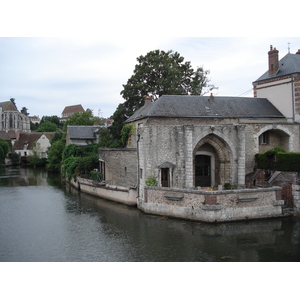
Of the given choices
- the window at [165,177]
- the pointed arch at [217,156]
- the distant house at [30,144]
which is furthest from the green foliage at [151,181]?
the distant house at [30,144]

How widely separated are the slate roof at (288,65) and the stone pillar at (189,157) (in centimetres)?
936

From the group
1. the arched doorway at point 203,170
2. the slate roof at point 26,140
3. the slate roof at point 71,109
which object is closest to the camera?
the arched doorway at point 203,170

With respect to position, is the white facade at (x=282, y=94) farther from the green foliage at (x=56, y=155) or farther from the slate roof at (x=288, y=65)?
the green foliage at (x=56, y=155)

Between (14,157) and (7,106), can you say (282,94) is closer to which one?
(14,157)

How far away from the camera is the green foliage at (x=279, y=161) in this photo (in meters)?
18.0

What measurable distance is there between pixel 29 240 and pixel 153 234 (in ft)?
17.2

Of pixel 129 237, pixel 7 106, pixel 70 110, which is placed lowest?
pixel 129 237

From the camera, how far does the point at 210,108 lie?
23297mm

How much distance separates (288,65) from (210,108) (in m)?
6.34

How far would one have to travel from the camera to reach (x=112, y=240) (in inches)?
545

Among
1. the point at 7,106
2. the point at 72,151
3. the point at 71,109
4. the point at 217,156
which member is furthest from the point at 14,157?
the point at 71,109

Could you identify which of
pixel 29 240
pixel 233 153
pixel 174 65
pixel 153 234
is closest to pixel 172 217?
pixel 153 234

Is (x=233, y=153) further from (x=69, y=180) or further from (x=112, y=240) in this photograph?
(x=69, y=180)

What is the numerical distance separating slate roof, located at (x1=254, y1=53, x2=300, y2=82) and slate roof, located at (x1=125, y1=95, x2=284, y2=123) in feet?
7.53
